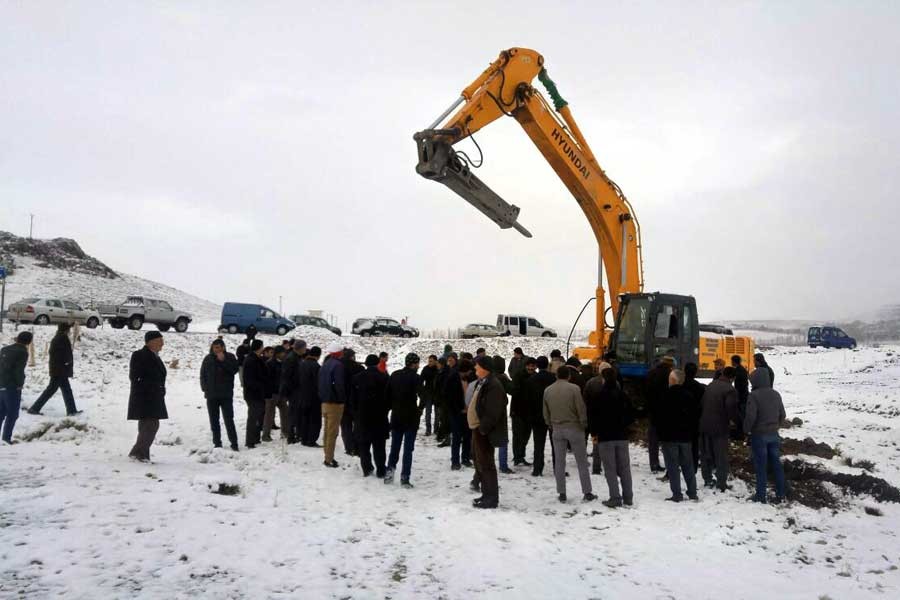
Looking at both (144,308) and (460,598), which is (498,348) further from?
(460,598)

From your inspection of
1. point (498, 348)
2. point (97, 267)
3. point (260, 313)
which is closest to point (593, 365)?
point (498, 348)

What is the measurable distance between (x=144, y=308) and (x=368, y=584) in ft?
96.1

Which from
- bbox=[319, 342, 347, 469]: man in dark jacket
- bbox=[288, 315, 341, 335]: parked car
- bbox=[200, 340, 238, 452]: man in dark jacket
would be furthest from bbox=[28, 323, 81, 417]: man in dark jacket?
bbox=[288, 315, 341, 335]: parked car

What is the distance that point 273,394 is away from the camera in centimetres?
1143

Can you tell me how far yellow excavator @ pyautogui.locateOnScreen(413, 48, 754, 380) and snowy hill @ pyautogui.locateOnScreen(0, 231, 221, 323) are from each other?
3975 centimetres

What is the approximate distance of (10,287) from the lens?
44219mm

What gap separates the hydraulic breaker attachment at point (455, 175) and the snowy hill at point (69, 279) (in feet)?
130

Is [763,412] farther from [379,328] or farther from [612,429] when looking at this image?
[379,328]

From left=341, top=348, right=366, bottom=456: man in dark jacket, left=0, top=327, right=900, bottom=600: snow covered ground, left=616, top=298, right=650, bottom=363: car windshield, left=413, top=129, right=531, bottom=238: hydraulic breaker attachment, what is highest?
left=413, top=129, right=531, bottom=238: hydraulic breaker attachment

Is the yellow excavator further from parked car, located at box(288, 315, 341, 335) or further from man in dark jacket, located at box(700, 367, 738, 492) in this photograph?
parked car, located at box(288, 315, 341, 335)

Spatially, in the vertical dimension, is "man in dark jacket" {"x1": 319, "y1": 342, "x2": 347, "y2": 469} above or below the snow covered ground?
above

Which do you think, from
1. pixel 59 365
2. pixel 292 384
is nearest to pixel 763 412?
pixel 292 384

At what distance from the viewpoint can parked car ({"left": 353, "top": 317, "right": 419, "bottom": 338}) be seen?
123 feet

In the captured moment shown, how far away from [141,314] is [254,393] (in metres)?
22.6
